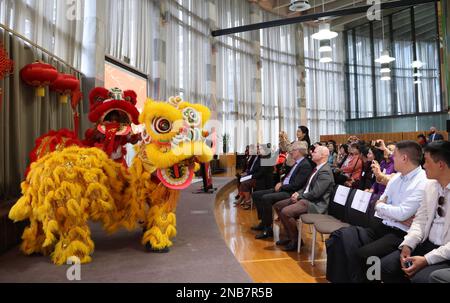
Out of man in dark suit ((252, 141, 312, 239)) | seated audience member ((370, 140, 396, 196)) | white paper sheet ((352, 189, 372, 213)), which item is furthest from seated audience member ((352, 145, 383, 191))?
white paper sheet ((352, 189, 372, 213))

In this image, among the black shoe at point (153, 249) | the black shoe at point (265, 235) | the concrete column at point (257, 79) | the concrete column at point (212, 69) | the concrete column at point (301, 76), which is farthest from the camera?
the concrete column at point (301, 76)

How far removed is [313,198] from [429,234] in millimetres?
1478

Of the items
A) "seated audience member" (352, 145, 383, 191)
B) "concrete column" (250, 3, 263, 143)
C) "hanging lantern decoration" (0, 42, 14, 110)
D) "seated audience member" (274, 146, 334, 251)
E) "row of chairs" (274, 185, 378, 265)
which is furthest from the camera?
"concrete column" (250, 3, 263, 143)

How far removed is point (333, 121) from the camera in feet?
53.9

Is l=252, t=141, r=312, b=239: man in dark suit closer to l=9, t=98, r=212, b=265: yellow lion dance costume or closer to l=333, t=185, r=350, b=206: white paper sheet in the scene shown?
l=333, t=185, r=350, b=206: white paper sheet

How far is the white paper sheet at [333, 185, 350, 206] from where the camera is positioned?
9.85 ft

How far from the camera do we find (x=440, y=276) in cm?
159

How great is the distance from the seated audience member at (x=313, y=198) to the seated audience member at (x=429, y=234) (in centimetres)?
134

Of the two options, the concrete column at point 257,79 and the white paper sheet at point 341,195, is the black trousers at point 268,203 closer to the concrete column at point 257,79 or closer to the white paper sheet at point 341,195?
the white paper sheet at point 341,195

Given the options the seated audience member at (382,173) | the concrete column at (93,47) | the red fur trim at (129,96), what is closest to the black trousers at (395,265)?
the seated audience member at (382,173)

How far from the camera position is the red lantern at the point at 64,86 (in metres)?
3.81

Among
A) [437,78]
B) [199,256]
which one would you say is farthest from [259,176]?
[437,78]

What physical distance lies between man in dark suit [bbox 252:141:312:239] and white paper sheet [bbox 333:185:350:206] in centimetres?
64

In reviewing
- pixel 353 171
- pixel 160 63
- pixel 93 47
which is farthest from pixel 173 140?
pixel 160 63
